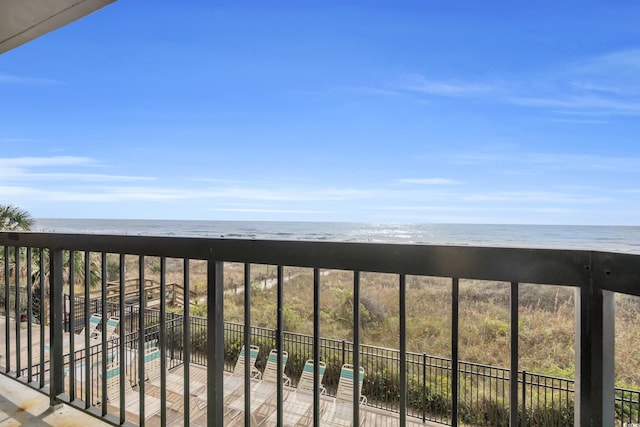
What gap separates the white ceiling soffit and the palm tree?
8638 millimetres

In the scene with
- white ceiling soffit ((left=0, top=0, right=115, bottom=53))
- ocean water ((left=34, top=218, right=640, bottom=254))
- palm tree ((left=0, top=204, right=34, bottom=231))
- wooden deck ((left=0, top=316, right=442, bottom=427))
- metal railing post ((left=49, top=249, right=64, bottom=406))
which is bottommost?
wooden deck ((left=0, top=316, right=442, bottom=427))

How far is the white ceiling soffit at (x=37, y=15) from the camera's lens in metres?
1.36

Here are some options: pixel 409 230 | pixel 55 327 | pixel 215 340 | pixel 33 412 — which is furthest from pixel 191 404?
pixel 409 230

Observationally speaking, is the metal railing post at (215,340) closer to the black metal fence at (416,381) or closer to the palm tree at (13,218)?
the black metal fence at (416,381)

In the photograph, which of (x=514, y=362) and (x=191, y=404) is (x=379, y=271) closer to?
(x=514, y=362)

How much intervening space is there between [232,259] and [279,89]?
1893 cm

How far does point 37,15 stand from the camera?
1443mm

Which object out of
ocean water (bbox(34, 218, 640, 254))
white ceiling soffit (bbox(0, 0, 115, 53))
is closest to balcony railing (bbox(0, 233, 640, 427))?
white ceiling soffit (bbox(0, 0, 115, 53))

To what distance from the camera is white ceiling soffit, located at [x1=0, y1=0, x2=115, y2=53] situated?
53.4 inches

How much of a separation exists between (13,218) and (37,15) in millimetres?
9325

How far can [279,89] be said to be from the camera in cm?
1873

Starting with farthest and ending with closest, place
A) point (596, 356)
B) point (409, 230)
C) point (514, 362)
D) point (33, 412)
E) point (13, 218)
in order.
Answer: point (409, 230) → point (13, 218) → point (33, 412) → point (514, 362) → point (596, 356)

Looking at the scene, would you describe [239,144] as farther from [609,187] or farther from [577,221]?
[609,187]

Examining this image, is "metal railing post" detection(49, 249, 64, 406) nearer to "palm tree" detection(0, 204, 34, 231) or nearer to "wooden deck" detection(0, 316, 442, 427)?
"wooden deck" detection(0, 316, 442, 427)
